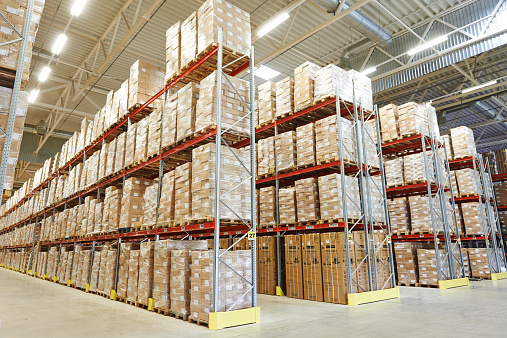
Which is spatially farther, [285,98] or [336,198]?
[285,98]

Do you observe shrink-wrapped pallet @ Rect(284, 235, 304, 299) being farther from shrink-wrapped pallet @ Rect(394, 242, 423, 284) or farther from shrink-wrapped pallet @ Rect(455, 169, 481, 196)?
shrink-wrapped pallet @ Rect(455, 169, 481, 196)

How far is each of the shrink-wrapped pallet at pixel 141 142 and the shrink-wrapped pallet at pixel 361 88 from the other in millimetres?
5041

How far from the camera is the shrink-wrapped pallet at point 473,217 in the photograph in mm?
11766

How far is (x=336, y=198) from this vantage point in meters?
7.17

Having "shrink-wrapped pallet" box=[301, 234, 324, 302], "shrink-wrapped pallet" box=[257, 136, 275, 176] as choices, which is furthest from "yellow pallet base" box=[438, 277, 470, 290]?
"shrink-wrapped pallet" box=[257, 136, 275, 176]

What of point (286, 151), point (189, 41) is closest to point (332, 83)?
point (286, 151)

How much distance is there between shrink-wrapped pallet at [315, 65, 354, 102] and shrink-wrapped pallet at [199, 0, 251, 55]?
226 centimetres

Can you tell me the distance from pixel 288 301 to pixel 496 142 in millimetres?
21813

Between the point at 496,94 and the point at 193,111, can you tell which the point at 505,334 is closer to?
the point at 193,111

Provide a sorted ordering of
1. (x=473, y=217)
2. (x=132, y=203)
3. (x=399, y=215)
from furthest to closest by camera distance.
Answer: (x=473, y=217) < (x=399, y=215) < (x=132, y=203)

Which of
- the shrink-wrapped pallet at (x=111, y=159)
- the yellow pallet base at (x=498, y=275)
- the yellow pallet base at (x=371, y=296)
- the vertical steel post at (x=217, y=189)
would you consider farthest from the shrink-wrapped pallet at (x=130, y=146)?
the yellow pallet base at (x=498, y=275)

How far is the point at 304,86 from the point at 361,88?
59.8 inches

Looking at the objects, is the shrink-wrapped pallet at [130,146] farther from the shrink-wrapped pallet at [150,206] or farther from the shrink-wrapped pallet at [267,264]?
the shrink-wrapped pallet at [267,264]

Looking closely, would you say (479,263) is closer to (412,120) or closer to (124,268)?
(412,120)
